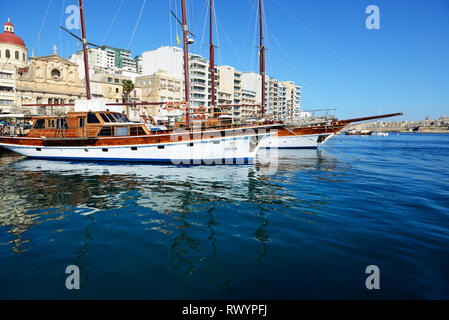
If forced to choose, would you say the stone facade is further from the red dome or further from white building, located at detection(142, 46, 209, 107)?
white building, located at detection(142, 46, 209, 107)

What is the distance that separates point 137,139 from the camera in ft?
59.2

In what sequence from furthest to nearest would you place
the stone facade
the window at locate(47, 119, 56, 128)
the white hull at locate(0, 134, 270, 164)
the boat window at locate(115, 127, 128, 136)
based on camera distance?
the stone facade < the window at locate(47, 119, 56, 128) < the boat window at locate(115, 127, 128, 136) < the white hull at locate(0, 134, 270, 164)

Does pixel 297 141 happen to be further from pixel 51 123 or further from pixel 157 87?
pixel 157 87

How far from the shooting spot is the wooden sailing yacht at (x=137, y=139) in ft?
58.0

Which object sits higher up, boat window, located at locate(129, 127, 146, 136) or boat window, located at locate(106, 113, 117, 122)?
boat window, located at locate(106, 113, 117, 122)

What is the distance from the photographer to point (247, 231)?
22.0 ft

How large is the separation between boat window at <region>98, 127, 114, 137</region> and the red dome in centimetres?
5580

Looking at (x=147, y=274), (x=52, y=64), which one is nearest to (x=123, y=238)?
(x=147, y=274)

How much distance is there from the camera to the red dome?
52.8 m

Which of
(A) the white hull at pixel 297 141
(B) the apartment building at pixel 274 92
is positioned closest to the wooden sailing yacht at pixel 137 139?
(A) the white hull at pixel 297 141

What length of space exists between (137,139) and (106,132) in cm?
260

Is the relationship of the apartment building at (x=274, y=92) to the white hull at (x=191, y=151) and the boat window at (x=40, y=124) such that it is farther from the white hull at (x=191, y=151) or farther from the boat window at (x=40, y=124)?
the boat window at (x=40, y=124)

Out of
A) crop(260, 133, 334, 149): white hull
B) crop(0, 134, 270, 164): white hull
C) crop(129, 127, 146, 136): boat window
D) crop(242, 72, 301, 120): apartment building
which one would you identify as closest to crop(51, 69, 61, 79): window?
crop(0, 134, 270, 164): white hull

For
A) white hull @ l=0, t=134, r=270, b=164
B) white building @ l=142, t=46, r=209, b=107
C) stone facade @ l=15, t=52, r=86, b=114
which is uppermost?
white building @ l=142, t=46, r=209, b=107
